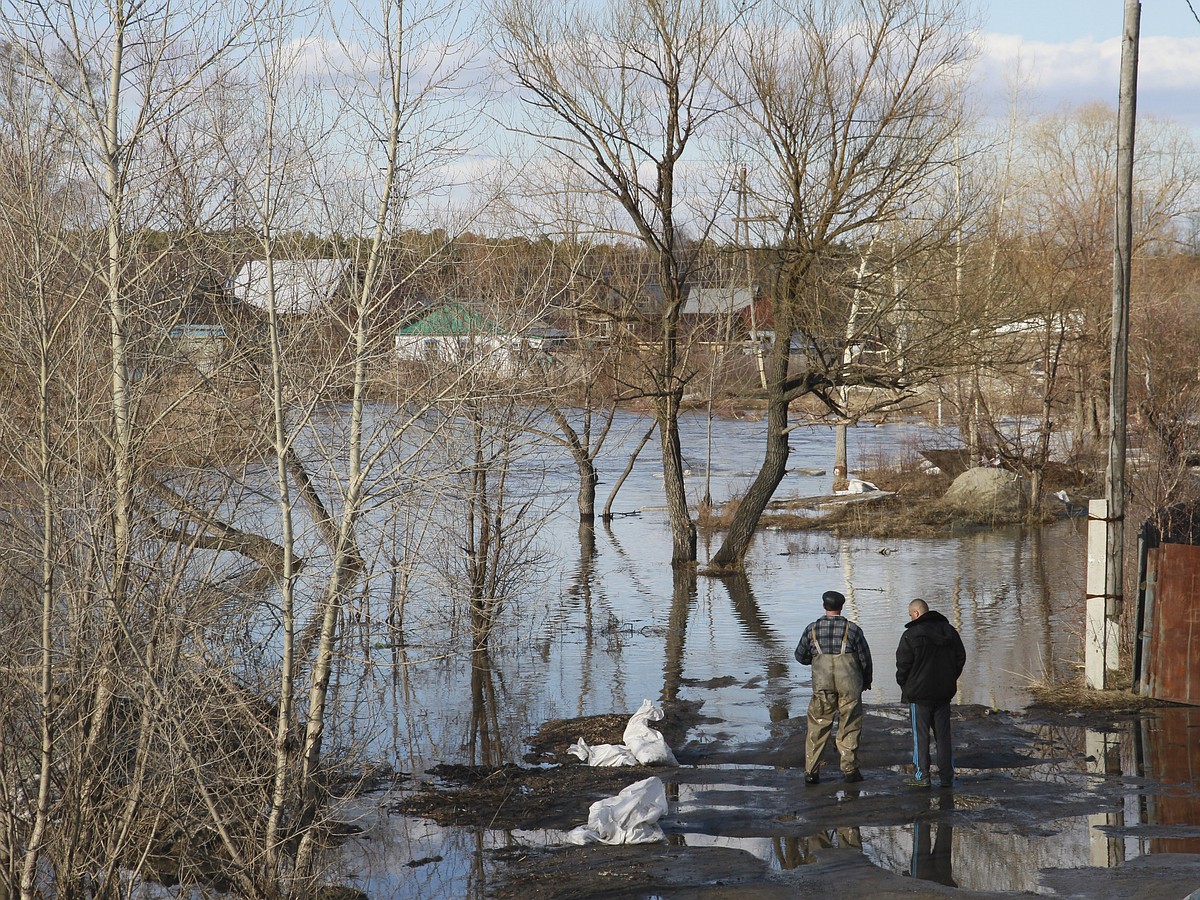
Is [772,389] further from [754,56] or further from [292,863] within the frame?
[292,863]

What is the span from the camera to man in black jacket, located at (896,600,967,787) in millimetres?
9711

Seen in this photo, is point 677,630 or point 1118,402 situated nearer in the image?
point 1118,402

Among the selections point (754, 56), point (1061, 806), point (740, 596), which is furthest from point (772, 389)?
point (1061, 806)

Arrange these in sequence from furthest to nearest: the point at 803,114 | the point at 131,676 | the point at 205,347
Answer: the point at 803,114 → the point at 205,347 → the point at 131,676

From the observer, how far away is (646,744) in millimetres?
10961

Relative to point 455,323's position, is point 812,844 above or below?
below

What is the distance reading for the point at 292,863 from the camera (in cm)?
798

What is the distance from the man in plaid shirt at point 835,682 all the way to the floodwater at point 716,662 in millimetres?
813

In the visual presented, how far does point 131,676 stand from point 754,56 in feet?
51.8

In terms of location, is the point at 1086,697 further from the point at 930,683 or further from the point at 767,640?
the point at 767,640

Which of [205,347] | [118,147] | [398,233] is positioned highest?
[118,147]

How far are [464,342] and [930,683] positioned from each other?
7385 mm

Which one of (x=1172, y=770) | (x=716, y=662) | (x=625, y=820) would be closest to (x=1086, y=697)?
(x=1172, y=770)

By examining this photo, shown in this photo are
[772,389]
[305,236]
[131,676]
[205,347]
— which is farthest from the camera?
[772,389]
